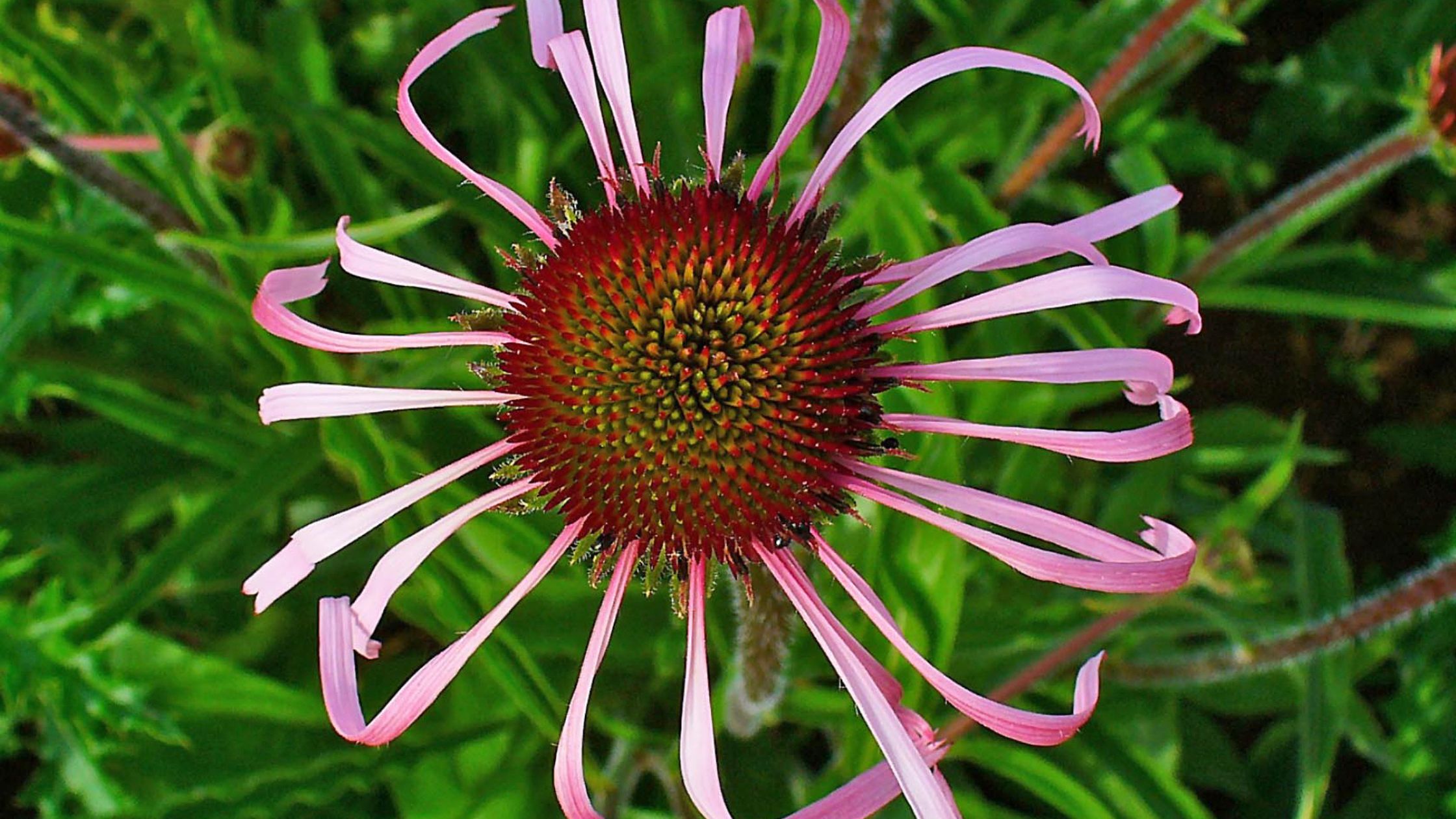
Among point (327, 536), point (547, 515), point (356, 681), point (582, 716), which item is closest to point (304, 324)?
point (327, 536)

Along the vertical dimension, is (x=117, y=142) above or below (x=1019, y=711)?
above

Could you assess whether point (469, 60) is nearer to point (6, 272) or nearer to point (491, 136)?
point (491, 136)

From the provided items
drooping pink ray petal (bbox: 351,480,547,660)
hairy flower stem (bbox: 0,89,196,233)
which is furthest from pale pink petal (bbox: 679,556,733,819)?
hairy flower stem (bbox: 0,89,196,233)

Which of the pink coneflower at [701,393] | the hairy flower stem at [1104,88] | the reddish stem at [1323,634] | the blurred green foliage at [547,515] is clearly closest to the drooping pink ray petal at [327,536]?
the pink coneflower at [701,393]

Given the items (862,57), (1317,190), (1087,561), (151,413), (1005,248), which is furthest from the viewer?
(151,413)

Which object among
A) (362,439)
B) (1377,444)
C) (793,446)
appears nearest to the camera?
(793,446)

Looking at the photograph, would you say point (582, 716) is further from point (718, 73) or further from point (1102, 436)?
point (718, 73)

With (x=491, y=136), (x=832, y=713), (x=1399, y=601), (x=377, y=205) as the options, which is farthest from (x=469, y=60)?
(x=1399, y=601)
